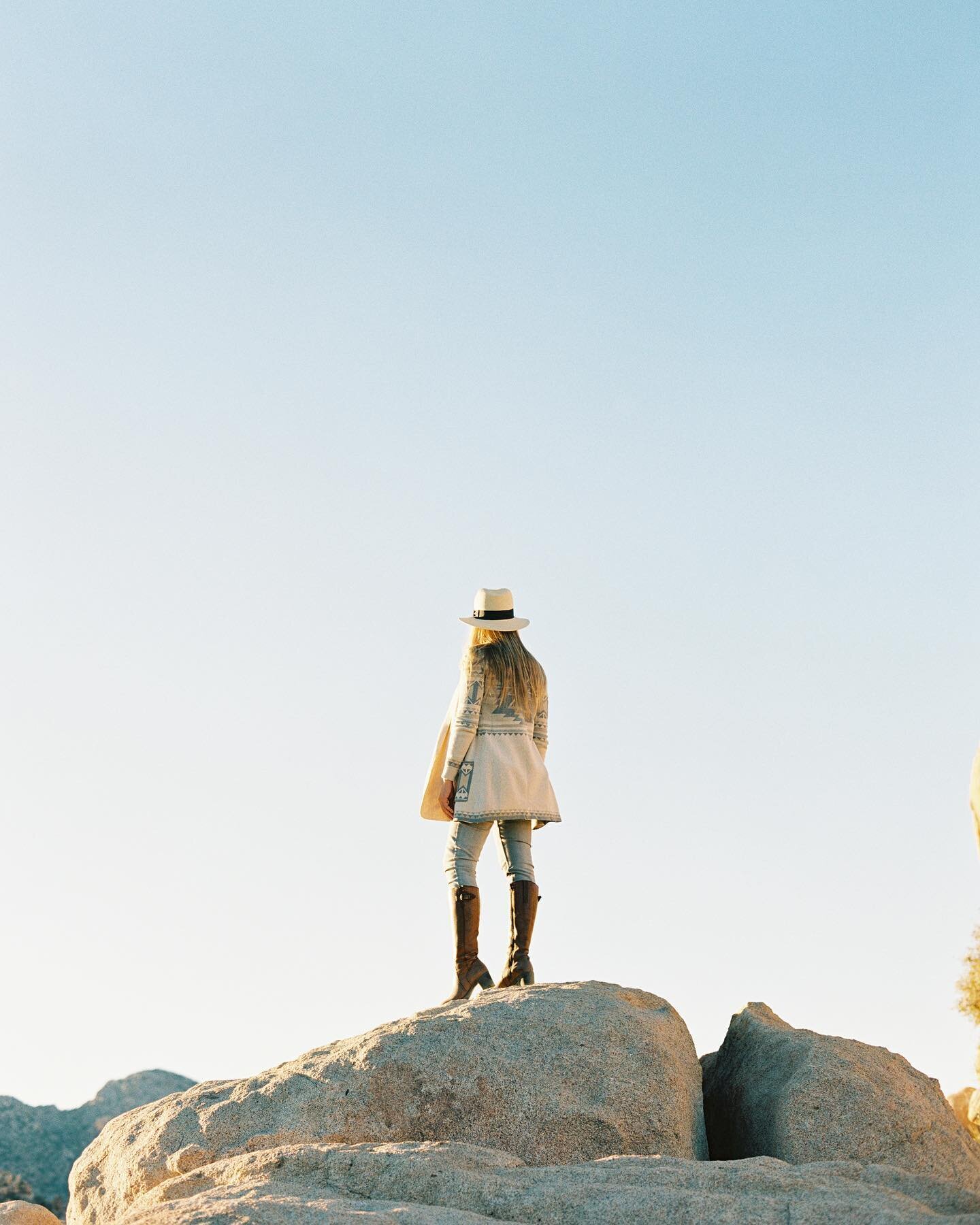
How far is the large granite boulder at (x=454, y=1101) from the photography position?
850cm

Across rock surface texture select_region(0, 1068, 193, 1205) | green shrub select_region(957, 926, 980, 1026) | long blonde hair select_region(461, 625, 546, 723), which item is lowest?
rock surface texture select_region(0, 1068, 193, 1205)

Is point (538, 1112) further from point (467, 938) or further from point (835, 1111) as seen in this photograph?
point (467, 938)

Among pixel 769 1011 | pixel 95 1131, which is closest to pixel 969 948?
pixel 769 1011

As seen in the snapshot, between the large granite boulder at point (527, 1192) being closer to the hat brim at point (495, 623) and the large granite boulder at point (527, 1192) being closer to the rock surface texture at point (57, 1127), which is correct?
the hat brim at point (495, 623)

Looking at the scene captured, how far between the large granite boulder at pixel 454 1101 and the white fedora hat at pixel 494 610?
3390 millimetres

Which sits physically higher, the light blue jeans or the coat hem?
the coat hem

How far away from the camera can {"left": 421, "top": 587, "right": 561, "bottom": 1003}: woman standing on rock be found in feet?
35.7

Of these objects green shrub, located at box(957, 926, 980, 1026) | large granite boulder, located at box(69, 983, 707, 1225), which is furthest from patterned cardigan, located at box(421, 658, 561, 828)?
green shrub, located at box(957, 926, 980, 1026)

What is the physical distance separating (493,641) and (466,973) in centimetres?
276

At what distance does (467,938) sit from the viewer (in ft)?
35.6

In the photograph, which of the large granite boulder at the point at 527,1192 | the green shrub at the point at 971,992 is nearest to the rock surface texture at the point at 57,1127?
the green shrub at the point at 971,992

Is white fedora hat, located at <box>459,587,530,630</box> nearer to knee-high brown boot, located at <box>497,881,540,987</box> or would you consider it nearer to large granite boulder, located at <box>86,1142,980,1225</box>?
knee-high brown boot, located at <box>497,881,540,987</box>

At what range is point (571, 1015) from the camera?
9.16m

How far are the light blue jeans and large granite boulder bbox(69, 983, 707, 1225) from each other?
1.73 m
